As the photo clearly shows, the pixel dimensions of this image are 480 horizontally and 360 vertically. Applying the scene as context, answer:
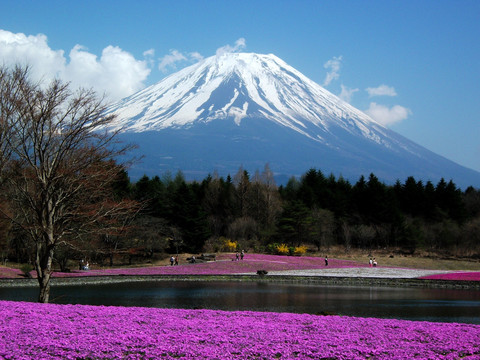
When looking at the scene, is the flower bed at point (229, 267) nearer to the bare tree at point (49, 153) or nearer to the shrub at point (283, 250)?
the shrub at point (283, 250)

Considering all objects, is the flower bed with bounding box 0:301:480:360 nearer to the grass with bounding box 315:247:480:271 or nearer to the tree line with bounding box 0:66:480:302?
the tree line with bounding box 0:66:480:302

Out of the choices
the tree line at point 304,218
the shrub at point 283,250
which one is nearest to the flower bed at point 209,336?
the tree line at point 304,218

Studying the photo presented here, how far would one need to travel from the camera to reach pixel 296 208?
75.1 m

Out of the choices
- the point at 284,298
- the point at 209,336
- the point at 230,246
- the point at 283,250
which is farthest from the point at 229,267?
the point at 209,336

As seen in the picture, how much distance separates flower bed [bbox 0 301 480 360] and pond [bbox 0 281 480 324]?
498cm

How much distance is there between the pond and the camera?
→ 86.8 ft

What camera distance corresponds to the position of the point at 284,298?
103 feet

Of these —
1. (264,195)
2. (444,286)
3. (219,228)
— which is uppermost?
(264,195)

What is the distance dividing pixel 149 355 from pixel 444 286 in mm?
35122

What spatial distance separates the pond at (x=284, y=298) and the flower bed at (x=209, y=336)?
4.98 meters

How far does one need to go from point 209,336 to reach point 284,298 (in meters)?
16.9

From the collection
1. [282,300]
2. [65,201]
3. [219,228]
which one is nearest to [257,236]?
[219,228]

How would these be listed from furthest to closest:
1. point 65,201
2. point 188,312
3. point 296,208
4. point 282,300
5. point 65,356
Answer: point 296,208
point 282,300
point 65,201
point 188,312
point 65,356

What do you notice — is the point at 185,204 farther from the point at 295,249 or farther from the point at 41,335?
the point at 41,335
